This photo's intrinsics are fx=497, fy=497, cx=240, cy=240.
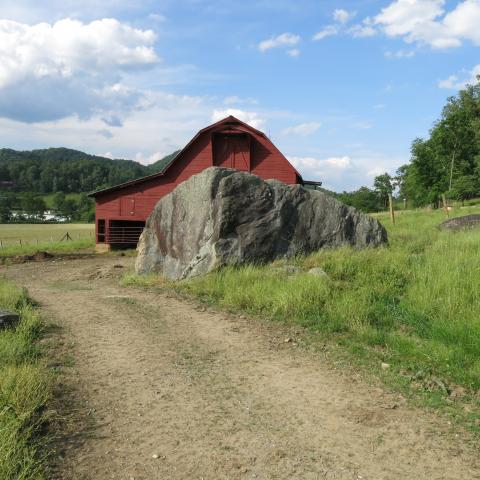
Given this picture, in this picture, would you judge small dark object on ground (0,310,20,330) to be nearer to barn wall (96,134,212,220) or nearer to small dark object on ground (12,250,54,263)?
small dark object on ground (12,250,54,263)

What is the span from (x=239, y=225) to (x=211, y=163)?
606 inches

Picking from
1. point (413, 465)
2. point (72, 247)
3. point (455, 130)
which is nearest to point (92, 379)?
point (413, 465)

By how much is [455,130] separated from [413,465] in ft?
195

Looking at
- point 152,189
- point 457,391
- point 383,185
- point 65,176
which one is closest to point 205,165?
point 152,189

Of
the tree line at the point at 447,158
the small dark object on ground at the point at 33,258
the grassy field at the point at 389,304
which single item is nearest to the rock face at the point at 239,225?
the grassy field at the point at 389,304

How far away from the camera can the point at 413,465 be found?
3912 millimetres

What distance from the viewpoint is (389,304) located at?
26.6 feet

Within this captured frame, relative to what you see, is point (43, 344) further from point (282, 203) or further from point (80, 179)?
point (80, 179)

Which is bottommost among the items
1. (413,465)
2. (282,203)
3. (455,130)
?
(413,465)

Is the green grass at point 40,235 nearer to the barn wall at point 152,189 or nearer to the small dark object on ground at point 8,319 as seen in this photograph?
the barn wall at point 152,189

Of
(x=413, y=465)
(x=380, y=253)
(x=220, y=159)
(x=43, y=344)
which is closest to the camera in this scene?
(x=413, y=465)

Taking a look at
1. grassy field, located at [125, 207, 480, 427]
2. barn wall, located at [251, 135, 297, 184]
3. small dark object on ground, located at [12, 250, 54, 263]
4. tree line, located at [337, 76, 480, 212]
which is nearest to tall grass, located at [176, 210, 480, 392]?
grassy field, located at [125, 207, 480, 427]

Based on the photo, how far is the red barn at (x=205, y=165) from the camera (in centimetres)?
2692

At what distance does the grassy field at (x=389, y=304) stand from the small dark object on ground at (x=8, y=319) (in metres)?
3.55
